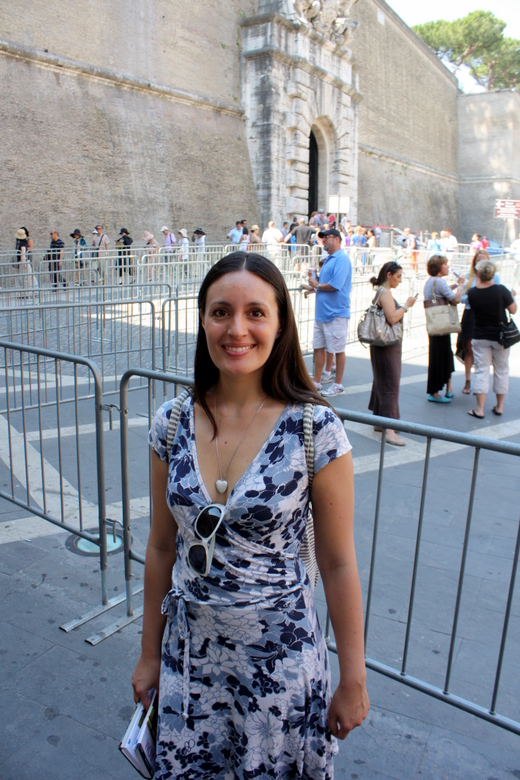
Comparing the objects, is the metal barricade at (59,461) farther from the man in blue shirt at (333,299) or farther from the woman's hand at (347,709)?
the man in blue shirt at (333,299)

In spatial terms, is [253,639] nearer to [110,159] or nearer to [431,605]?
[431,605]

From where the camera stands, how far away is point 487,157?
4312 centimetres

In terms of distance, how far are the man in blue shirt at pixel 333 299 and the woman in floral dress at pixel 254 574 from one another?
535cm

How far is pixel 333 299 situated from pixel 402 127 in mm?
32215

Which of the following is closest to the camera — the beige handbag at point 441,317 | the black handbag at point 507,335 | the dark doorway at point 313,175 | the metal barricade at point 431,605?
the metal barricade at point 431,605

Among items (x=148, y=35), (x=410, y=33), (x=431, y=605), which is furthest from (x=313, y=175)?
(x=431, y=605)

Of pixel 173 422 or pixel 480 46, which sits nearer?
pixel 173 422

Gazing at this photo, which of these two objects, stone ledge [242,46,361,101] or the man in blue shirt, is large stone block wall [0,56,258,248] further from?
the man in blue shirt

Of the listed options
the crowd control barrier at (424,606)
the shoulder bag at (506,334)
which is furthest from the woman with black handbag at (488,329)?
the crowd control barrier at (424,606)

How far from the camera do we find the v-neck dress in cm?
138

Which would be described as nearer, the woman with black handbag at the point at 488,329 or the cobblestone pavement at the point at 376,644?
the cobblestone pavement at the point at 376,644

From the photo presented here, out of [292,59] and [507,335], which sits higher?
[292,59]

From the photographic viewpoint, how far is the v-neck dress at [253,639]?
4.53ft

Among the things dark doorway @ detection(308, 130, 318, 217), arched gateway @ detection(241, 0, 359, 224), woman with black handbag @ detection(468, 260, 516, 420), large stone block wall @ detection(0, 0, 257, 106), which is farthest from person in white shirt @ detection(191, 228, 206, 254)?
woman with black handbag @ detection(468, 260, 516, 420)
